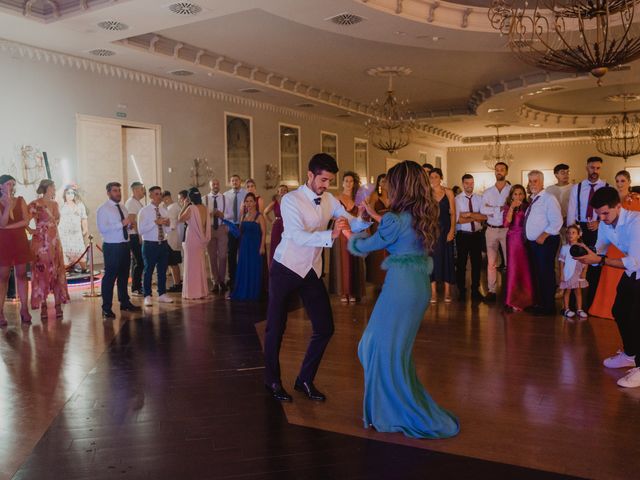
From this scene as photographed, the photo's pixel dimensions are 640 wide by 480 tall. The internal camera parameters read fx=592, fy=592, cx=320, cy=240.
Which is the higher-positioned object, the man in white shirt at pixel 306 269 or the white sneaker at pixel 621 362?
the man in white shirt at pixel 306 269

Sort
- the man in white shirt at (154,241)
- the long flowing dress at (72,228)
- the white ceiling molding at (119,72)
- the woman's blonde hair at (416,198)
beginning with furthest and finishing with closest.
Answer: the long flowing dress at (72,228), the white ceiling molding at (119,72), the man in white shirt at (154,241), the woman's blonde hair at (416,198)

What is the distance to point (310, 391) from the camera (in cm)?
406

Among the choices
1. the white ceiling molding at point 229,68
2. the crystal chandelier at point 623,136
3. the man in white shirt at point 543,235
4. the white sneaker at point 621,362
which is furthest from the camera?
the crystal chandelier at point 623,136

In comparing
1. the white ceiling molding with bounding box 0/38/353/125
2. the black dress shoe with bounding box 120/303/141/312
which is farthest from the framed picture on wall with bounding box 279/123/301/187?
the black dress shoe with bounding box 120/303/141/312

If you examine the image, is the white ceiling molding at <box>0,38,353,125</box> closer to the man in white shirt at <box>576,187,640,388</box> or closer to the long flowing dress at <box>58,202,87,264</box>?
the long flowing dress at <box>58,202,87,264</box>

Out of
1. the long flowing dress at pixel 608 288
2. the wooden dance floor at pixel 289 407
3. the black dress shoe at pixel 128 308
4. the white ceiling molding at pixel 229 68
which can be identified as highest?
the white ceiling molding at pixel 229 68

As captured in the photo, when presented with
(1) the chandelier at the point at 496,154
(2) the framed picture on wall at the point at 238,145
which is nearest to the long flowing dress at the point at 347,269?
(2) the framed picture on wall at the point at 238,145

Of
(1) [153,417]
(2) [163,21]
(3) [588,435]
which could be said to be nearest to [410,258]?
(3) [588,435]

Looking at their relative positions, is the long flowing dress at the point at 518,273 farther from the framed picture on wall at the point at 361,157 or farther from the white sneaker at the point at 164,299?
the framed picture on wall at the point at 361,157

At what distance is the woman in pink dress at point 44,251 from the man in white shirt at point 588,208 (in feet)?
20.8

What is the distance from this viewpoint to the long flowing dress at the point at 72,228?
9773 millimetres

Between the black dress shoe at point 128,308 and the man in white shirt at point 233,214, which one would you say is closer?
the black dress shoe at point 128,308

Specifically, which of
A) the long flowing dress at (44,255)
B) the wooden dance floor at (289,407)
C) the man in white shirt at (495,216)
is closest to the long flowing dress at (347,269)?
the wooden dance floor at (289,407)

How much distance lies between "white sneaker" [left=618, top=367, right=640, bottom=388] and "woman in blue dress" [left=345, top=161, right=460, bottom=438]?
161 centimetres
